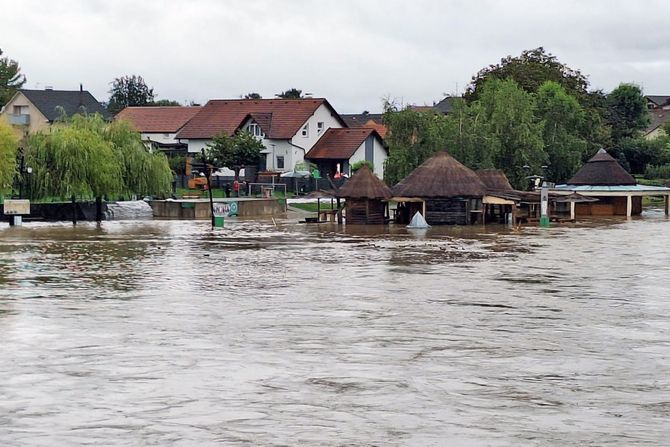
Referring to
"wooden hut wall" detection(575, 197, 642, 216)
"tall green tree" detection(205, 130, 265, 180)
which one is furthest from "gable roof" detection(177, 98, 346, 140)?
"wooden hut wall" detection(575, 197, 642, 216)

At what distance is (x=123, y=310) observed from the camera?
2242 centimetres

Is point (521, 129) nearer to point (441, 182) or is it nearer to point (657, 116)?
point (441, 182)

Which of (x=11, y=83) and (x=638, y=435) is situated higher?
(x=11, y=83)

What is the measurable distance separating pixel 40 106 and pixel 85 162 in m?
34.3

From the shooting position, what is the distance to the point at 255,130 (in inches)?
3066

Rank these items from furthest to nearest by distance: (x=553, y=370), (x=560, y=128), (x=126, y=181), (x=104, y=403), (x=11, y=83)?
1. (x=11, y=83)
2. (x=560, y=128)
3. (x=126, y=181)
4. (x=553, y=370)
5. (x=104, y=403)

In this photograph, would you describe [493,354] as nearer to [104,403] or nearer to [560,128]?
[104,403]

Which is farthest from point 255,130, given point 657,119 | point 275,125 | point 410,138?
point 657,119

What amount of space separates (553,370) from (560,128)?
57.2 metres

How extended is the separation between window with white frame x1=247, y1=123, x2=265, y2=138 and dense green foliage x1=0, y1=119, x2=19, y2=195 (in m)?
28.7

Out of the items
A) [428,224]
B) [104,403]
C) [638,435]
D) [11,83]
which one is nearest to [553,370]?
[638,435]

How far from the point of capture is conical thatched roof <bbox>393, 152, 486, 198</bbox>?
53.1 m

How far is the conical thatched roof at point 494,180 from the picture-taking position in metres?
58.0

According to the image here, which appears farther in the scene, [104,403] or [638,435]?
[104,403]
